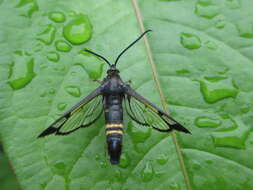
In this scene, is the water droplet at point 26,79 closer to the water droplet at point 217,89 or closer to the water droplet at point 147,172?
the water droplet at point 147,172

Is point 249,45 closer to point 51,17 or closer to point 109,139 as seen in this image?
point 109,139

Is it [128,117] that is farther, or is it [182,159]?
[128,117]

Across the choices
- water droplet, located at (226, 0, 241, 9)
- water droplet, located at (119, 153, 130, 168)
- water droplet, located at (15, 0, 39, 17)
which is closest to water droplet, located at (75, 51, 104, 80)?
water droplet, located at (15, 0, 39, 17)

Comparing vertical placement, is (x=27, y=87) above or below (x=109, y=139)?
above

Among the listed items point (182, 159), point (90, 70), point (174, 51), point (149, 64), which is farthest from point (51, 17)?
point (182, 159)

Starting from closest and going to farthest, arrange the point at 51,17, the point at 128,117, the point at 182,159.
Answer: the point at 182,159, the point at 51,17, the point at 128,117

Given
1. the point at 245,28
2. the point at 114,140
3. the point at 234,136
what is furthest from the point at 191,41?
the point at 114,140
